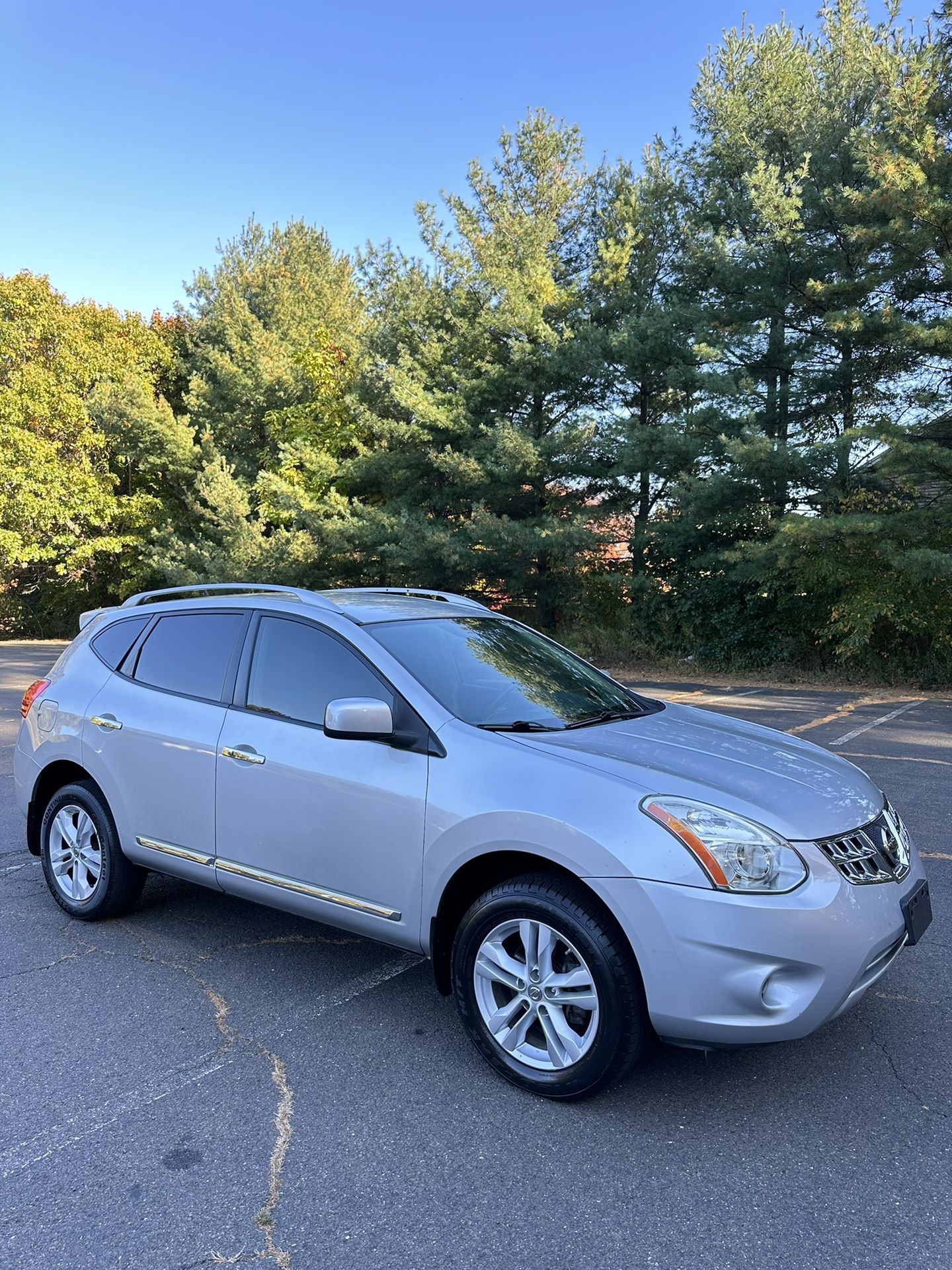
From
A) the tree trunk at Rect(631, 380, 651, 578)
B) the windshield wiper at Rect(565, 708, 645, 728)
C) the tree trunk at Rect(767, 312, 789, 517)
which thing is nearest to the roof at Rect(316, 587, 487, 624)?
the windshield wiper at Rect(565, 708, 645, 728)

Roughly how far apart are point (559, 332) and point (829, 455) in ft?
26.6

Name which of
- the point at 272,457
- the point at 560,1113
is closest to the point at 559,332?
the point at 272,457

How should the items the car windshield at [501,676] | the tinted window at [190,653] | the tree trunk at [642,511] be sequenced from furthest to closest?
the tree trunk at [642,511] → the tinted window at [190,653] → the car windshield at [501,676]

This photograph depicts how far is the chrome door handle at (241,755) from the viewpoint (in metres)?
3.84

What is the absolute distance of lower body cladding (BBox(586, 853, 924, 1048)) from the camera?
9.00 ft

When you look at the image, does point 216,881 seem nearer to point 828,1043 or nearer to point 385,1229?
point 385,1229

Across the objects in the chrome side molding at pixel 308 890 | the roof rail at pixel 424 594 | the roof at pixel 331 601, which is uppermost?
the roof rail at pixel 424 594

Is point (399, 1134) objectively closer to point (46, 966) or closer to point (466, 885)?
point (466, 885)

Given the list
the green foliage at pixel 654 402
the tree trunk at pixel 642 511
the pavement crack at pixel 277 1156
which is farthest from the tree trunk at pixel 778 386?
the pavement crack at pixel 277 1156

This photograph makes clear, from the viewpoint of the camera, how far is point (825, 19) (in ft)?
60.0

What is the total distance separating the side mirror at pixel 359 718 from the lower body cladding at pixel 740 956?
1.03m

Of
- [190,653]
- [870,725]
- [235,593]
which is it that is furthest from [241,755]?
[870,725]

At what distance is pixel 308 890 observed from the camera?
366 centimetres

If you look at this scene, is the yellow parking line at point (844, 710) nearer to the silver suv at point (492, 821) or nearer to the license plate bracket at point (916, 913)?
the license plate bracket at point (916, 913)
